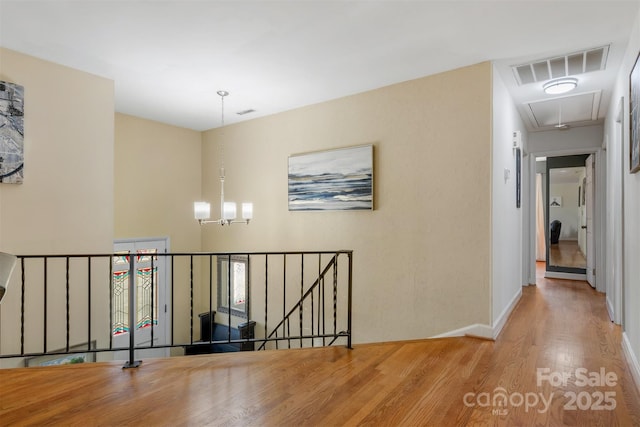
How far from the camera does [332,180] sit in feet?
15.2

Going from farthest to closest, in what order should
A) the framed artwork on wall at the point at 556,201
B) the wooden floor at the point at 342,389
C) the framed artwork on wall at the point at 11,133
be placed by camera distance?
the framed artwork on wall at the point at 556,201, the framed artwork on wall at the point at 11,133, the wooden floor at the point at 342,389

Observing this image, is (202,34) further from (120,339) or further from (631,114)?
(120,339)

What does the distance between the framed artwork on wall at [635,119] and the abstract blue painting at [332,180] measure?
2.36m

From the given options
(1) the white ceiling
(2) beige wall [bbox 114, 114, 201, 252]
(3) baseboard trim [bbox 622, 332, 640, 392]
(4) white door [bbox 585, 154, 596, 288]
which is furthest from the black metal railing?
→ (4) white door [bbox 585, 154, 596, 288]

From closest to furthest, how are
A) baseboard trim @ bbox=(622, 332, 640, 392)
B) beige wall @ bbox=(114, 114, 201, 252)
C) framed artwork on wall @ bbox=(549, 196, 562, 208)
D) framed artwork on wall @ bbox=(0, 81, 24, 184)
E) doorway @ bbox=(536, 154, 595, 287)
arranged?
baseboard trim @ bbox=(622, 332, 640, 392)
framed artwork on wall @ bbox=(0, 81, 24, 184)
beige wall @ bbox=(114, 114, 201, 252)
doorway @ bbox=(536, 154, 595, 287)
framed artwork on wall @ bbox=(549, 196, 562, 208)

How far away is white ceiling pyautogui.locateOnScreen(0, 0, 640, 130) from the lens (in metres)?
2.61

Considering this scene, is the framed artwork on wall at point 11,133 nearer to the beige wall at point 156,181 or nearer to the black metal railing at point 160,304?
the black metal railing at point 160,304

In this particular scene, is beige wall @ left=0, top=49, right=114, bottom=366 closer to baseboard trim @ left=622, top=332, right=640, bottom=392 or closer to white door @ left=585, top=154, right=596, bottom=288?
baseboard trim @ left=622, top=332, right=640, bottom=392

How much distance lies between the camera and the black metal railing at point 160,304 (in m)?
2.90

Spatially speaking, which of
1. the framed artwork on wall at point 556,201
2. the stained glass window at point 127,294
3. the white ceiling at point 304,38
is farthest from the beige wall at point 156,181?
the framed artwork on wall at point 556,201

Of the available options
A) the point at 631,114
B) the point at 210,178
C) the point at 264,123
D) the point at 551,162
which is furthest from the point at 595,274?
the point at 210,178

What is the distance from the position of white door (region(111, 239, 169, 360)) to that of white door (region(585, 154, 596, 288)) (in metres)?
6.84

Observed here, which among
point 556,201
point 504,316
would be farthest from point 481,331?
point 556,201

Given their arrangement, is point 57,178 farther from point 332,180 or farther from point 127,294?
point 332,180
